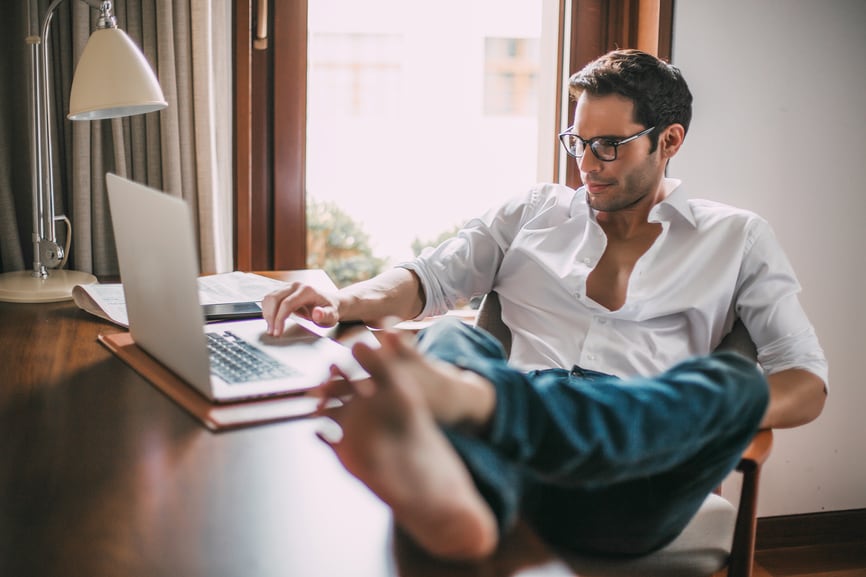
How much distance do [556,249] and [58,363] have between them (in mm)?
906

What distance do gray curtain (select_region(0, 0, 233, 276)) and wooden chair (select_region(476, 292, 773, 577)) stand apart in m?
1.21

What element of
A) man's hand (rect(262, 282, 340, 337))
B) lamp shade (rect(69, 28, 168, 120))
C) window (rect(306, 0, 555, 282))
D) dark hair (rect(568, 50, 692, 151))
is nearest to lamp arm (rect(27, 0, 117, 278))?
lamp shade (rect(69, 28, 168, 120))

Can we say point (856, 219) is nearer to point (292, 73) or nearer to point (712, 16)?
point (712, 16)

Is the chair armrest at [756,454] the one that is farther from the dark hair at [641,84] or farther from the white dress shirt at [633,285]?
the dark hair at [641,84]

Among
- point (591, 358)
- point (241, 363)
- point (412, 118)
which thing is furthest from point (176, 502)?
point (412, 118)

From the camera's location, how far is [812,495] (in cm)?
222

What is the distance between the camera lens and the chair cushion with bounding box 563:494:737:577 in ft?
3.24

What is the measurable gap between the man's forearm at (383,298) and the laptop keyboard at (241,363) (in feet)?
0.83

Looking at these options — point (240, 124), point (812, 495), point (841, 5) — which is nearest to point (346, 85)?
point (240, 124)

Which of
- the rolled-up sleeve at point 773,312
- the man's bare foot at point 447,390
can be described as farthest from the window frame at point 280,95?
the man's bare foot at point 447,390

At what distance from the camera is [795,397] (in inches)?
48.0

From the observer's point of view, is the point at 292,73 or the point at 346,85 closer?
the point at 292,73

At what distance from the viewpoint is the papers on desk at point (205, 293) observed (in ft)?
4.33

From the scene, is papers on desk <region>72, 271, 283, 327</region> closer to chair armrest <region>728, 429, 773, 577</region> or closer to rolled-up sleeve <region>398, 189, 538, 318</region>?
rolled-up sleeve <region>398, 189, 538, 318</region>
